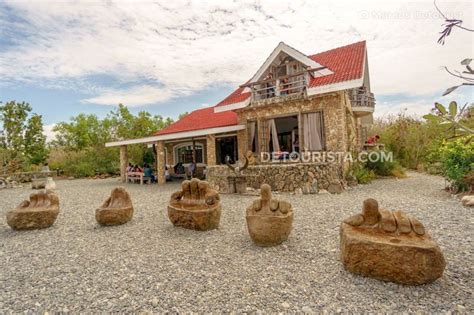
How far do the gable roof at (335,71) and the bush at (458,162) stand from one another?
A: 3.44 m

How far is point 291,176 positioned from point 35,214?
728 cm

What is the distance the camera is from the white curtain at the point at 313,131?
10558 millimetres

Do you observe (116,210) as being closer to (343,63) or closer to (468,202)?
(468,202)

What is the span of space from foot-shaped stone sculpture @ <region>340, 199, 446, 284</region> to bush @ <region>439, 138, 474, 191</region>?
5.86 meters

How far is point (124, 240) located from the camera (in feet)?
14.8

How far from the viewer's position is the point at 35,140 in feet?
68.6

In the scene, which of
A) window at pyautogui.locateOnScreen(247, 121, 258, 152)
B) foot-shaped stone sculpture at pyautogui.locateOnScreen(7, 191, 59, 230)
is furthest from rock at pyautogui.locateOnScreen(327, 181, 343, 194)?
foot-shaped stone sculpture at pyautogui.locateOnScreen(7, 191, 59, 230)

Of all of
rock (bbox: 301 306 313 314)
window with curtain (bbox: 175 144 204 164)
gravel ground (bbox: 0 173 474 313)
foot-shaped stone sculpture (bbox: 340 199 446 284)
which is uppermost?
window with curtain (bbox: 175 144 204 164)

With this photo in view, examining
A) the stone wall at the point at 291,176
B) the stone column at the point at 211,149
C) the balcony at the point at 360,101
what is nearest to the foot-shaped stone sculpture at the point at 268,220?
the stone wall at the point at 291,176

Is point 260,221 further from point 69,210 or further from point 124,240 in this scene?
point 69,210

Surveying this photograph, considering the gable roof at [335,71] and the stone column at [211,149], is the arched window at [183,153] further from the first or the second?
the gable roof at [335,71]

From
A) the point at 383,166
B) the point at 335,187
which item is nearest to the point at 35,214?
the point at 335,187

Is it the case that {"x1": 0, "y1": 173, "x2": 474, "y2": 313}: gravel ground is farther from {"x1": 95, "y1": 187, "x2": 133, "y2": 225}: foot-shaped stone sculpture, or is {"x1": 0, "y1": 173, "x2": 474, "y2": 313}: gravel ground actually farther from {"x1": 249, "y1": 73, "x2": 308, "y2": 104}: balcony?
{"x1": 249, "y1": 73, "x2": 308, "y2": 104}: balcony

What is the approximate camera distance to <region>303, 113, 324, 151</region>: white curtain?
34.6ft
